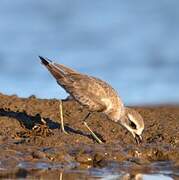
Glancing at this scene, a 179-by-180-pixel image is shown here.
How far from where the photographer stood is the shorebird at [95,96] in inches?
594

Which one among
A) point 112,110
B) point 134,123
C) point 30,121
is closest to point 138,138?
point 134,123

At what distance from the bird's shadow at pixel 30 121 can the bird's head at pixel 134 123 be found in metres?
0.73

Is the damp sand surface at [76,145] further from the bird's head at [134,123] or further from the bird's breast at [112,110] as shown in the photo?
the bird's breast at [112,110]

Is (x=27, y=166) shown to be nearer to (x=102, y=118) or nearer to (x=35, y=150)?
(x=35, y=150)

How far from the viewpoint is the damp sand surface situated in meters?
12.5

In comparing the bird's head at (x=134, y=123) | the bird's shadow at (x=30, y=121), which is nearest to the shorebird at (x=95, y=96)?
the bird's head at (x=134, y=123)

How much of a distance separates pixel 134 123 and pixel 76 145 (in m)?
1.43

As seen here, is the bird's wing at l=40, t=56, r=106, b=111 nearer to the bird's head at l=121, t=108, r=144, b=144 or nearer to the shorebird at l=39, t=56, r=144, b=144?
the shorebird at l=39, t=56, r=144, b=144

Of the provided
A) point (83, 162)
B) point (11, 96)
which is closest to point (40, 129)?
point (83, 162)

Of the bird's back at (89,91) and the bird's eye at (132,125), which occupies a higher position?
the bird's back at (89,91)

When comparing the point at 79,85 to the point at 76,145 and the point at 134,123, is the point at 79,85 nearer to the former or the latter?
the point at 134,123

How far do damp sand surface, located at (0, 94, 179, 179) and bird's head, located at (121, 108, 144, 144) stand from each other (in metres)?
0.17

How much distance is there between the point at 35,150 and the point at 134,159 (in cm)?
155

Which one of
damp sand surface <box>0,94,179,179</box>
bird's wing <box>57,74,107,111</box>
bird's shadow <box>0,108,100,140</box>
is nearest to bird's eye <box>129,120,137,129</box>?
damp sand surface <box>0,94,179,179</box>
